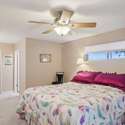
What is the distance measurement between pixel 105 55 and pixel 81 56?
1015 millimetres

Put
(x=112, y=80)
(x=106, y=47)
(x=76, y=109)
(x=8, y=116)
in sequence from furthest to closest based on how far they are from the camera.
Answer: (x=106, y=47), (x=8, y=116), (x=112, y=80), (x=76, y=109)

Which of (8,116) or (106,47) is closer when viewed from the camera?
(8,116)

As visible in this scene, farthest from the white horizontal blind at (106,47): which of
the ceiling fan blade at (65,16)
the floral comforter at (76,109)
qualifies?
the ceiling fan blade at (65,16)

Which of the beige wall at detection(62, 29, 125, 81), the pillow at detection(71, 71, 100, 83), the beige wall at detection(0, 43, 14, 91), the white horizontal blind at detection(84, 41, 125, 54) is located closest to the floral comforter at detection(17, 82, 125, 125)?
the pillow at detection(71, 71, 100, 83)

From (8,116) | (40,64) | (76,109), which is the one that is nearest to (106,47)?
(40,64)

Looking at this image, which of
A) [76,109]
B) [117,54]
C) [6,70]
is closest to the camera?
[76,109]

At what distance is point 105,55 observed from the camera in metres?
4.48

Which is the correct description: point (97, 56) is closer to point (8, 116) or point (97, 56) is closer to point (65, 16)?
point (65, 16)

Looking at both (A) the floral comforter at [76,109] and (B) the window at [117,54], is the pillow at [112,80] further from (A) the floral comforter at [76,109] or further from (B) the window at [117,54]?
(B) the window at [117,54]

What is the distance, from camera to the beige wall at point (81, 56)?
4.11 m

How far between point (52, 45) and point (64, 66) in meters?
0.97

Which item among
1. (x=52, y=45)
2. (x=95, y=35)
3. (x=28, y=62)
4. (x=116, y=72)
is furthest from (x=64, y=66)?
(x=116, y=72)

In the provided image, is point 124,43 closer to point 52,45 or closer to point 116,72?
point 116,72

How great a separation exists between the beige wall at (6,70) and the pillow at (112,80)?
4291 mm
